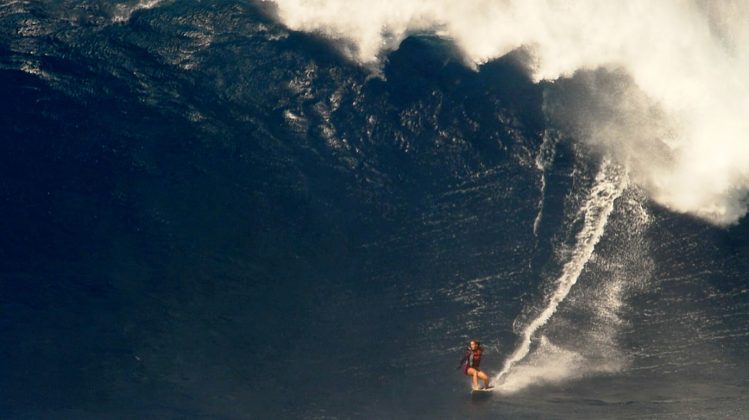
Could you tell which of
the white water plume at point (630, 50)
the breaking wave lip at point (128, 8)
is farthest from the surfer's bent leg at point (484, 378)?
the breaking wave lip at point (128, 8)

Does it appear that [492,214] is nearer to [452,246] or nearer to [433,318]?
[452,246]

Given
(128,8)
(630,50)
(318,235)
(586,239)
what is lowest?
(586,239)

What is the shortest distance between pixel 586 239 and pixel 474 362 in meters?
4.38

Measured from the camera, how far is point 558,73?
2022cm

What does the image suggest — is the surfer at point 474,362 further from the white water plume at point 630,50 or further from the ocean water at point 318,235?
the white water plume at point 630,50

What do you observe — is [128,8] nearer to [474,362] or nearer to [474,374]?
[474,362]

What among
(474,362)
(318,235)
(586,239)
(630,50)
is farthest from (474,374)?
(630,50)

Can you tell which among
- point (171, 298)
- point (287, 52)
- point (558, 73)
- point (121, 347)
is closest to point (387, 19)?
point (287, 52)

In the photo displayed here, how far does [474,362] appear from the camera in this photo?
17.0 metres

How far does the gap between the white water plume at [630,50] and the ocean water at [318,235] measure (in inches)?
15.0

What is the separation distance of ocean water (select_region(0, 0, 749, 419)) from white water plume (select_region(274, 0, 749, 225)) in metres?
0.38

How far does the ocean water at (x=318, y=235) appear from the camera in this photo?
1788 centimetres

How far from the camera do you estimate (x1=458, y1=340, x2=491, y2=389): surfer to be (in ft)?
55.7

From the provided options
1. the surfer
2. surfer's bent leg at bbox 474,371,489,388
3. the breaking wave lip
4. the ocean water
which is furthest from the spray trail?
the breaking wave lip
